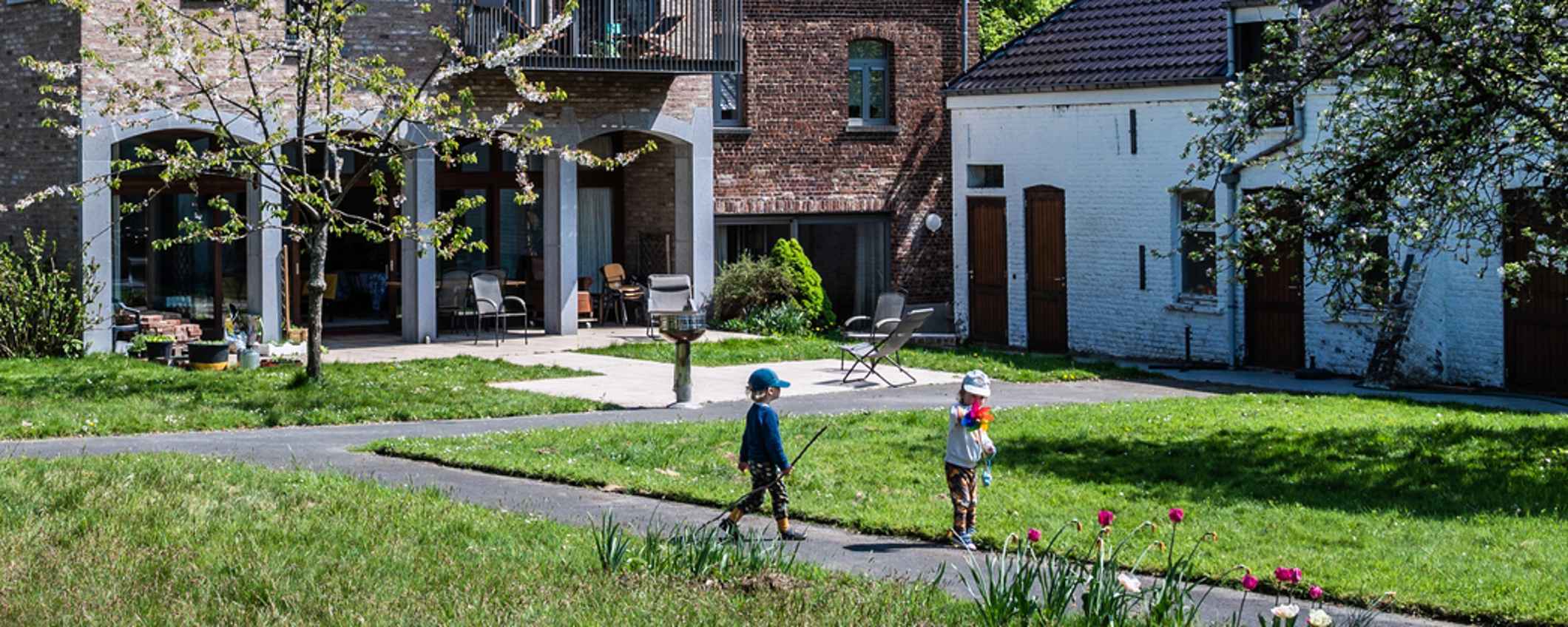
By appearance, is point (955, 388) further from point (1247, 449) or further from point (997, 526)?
point (997, 526)

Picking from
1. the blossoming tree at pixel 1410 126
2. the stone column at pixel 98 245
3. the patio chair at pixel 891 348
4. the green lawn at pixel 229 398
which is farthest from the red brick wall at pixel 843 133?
the blossoming tree at pixel 1410 126

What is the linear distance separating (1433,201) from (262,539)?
30.0ft

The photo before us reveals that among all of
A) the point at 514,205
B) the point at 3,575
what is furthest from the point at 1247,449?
the point at 514,205

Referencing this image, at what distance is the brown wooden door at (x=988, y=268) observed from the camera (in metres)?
28.9

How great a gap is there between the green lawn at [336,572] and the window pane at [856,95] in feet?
62.1

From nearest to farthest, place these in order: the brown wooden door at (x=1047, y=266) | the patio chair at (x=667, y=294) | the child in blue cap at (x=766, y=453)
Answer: the child in blue cap at (x=766, y=453)
the patio chair at (x=667, y=294)
the brown wooden door at (x=1047, y=266)

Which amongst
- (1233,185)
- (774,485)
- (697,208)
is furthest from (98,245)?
(774,485)

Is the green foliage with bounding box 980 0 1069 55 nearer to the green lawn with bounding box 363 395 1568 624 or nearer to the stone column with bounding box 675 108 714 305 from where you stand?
the stone column with bounding box 675 108 714 305

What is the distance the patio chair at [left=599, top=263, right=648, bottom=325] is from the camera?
28.7 meters

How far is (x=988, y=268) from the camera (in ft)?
95.7

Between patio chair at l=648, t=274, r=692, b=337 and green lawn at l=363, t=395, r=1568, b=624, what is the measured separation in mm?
9610

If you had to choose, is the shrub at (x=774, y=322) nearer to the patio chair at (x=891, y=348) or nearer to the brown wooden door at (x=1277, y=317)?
the patio chair at (x=891, y=348)

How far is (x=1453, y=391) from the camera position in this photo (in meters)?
21.9

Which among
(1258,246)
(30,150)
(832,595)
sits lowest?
(832,595)
